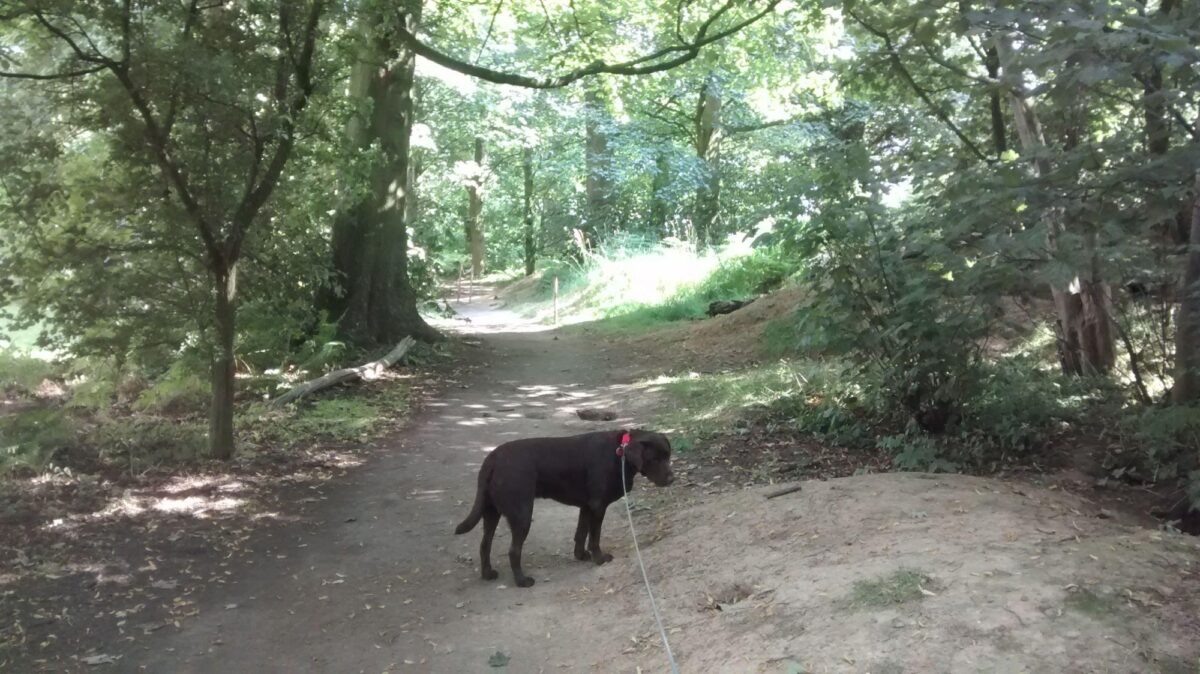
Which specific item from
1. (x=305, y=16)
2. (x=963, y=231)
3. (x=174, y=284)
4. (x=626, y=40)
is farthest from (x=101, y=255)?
(x=626, y=40)

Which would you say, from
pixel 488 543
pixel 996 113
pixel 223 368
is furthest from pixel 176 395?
pixel 996 113

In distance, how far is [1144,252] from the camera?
18.8 ft

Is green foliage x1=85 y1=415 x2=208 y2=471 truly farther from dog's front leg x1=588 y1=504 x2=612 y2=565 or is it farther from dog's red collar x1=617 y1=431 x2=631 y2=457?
dog's red collar x1=617 y1=431 x2=631 y2=457

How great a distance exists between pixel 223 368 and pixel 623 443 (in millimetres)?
4702

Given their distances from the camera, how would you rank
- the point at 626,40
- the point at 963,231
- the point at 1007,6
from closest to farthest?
the point at 1007,6 → the point at 963,231 → the point at 626,40

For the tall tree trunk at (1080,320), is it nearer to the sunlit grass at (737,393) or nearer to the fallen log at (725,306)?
the sunlit grass at (737,393)

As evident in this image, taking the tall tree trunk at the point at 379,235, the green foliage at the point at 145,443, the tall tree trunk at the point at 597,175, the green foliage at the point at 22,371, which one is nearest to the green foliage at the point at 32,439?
the green foliage at the point at 145,443

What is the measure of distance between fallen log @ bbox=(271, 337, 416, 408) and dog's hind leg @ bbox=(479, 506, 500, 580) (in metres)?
5.69

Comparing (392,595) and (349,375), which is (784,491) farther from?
(349,375)

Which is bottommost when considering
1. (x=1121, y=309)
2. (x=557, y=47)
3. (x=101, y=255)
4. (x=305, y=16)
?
(x=1121, y=309)

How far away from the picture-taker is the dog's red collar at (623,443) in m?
5.75

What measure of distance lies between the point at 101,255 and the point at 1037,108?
894 cm

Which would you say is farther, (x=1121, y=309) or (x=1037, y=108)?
(x=1037, y=108)

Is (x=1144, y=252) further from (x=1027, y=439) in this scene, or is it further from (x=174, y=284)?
(x=174, y=284)
